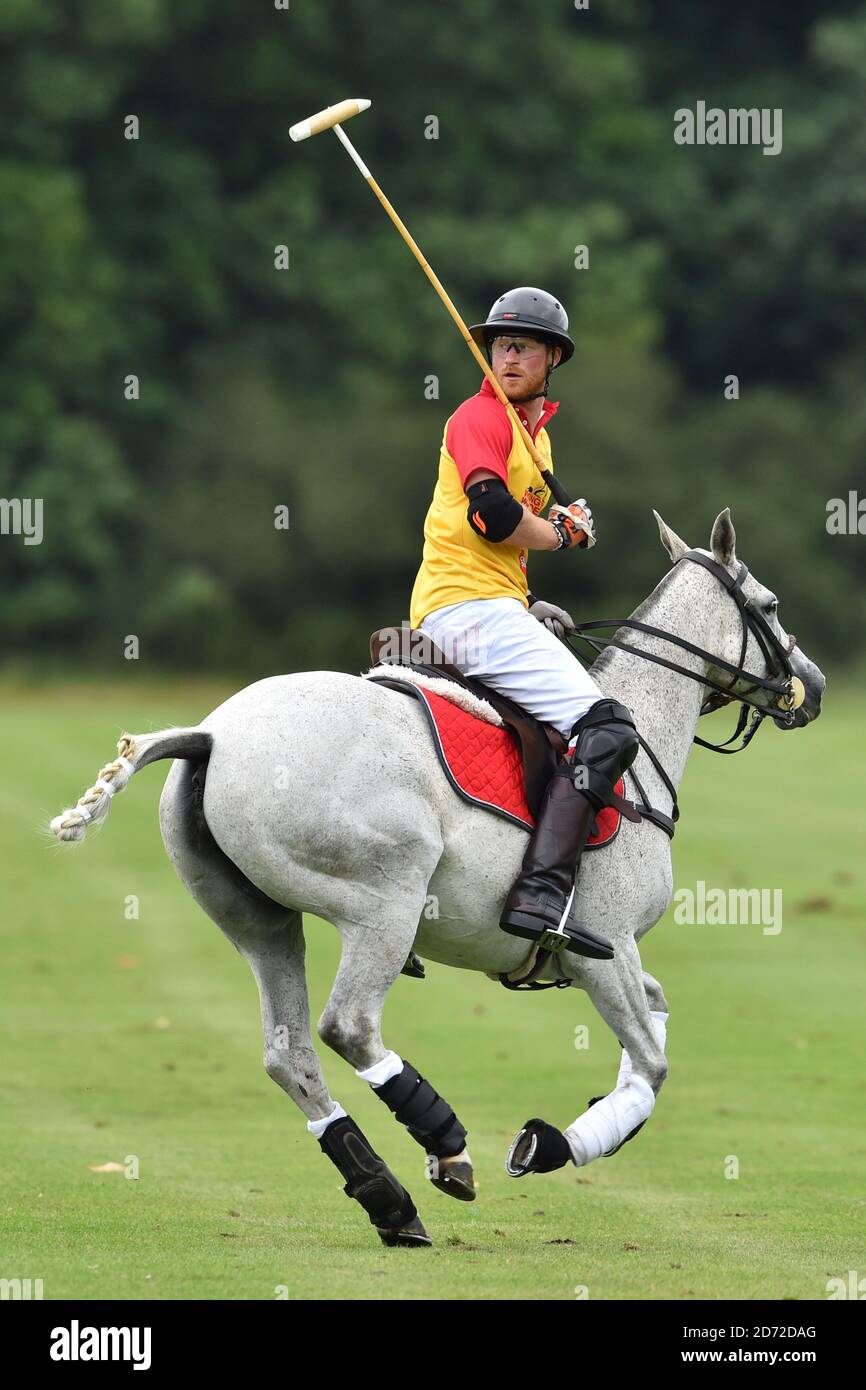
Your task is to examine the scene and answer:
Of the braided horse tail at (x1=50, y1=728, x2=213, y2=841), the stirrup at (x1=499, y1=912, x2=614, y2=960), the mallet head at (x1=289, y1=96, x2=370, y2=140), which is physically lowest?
the stirrup at (x1=499, y1=912, x2=614, y2=960)

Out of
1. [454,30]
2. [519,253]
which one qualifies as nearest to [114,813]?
[519,253]

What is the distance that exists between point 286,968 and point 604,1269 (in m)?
1.49

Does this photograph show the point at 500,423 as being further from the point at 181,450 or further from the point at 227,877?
the point at 181,450

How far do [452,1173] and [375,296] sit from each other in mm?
40083

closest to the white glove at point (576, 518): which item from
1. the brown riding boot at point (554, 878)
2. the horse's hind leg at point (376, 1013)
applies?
the brown riding boot at point (554, 878)

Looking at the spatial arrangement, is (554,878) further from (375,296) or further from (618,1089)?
(375,296)

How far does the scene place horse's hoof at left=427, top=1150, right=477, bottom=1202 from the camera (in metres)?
7.39

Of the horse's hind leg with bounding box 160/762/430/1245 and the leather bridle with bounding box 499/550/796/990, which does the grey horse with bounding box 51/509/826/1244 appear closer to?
the horse's hind leg with bounding box 160/762/430/1245

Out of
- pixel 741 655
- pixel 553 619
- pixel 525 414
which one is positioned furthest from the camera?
pixel 741 655

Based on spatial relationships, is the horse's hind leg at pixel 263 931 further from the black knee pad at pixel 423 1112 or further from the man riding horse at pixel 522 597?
the man riding horse at pixel 522 597

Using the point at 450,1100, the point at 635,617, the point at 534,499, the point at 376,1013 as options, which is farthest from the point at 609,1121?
the point at 450,1100

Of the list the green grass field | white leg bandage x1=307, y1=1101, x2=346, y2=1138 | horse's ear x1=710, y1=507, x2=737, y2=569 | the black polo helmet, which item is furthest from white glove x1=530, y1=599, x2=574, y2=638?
white leg bandage x1=307, y1=1101, x2=346, y2=1138

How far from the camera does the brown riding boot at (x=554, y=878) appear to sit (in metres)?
7.46

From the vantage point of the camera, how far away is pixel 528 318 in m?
8.00
